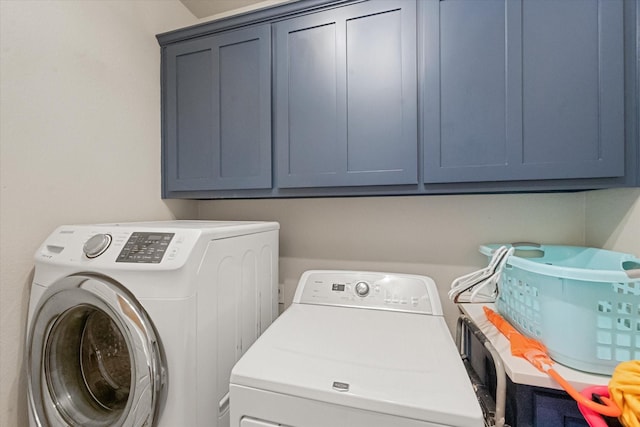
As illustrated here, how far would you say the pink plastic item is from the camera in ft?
2.02

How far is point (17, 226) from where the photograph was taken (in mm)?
1008

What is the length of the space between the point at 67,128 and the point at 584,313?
1932 mm

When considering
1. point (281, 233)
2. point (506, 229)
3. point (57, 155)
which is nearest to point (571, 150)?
point (506, 229)

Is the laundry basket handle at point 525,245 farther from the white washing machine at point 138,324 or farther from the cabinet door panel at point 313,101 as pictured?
the white washing machine at point 138,324

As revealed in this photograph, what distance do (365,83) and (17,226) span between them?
1479 millimetres

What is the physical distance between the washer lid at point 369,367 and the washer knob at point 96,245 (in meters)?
0.60

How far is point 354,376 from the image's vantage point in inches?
28.4

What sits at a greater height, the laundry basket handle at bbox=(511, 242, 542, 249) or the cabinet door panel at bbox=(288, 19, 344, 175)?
the cabinet door panel at bbox=(288, 19, 344, 175)

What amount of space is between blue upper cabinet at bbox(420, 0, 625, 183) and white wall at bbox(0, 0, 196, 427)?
145cm

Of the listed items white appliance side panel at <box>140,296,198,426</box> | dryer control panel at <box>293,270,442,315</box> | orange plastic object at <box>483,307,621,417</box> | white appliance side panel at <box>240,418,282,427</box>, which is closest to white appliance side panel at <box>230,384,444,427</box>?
white appliance side panel at <box>240,418,282,427</box>

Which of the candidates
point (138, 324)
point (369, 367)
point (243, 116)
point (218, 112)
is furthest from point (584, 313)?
point (218, 112)

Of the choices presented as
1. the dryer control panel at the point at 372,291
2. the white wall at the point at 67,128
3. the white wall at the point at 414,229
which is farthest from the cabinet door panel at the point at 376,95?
the white wall at the point at 67,128

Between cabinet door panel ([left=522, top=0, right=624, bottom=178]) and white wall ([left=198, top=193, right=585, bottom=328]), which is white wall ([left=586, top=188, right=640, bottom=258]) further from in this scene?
cabinet door panel ([left=522, top=0, right=624, bottom=178])

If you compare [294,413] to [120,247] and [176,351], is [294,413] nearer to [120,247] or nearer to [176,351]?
[176,351]
